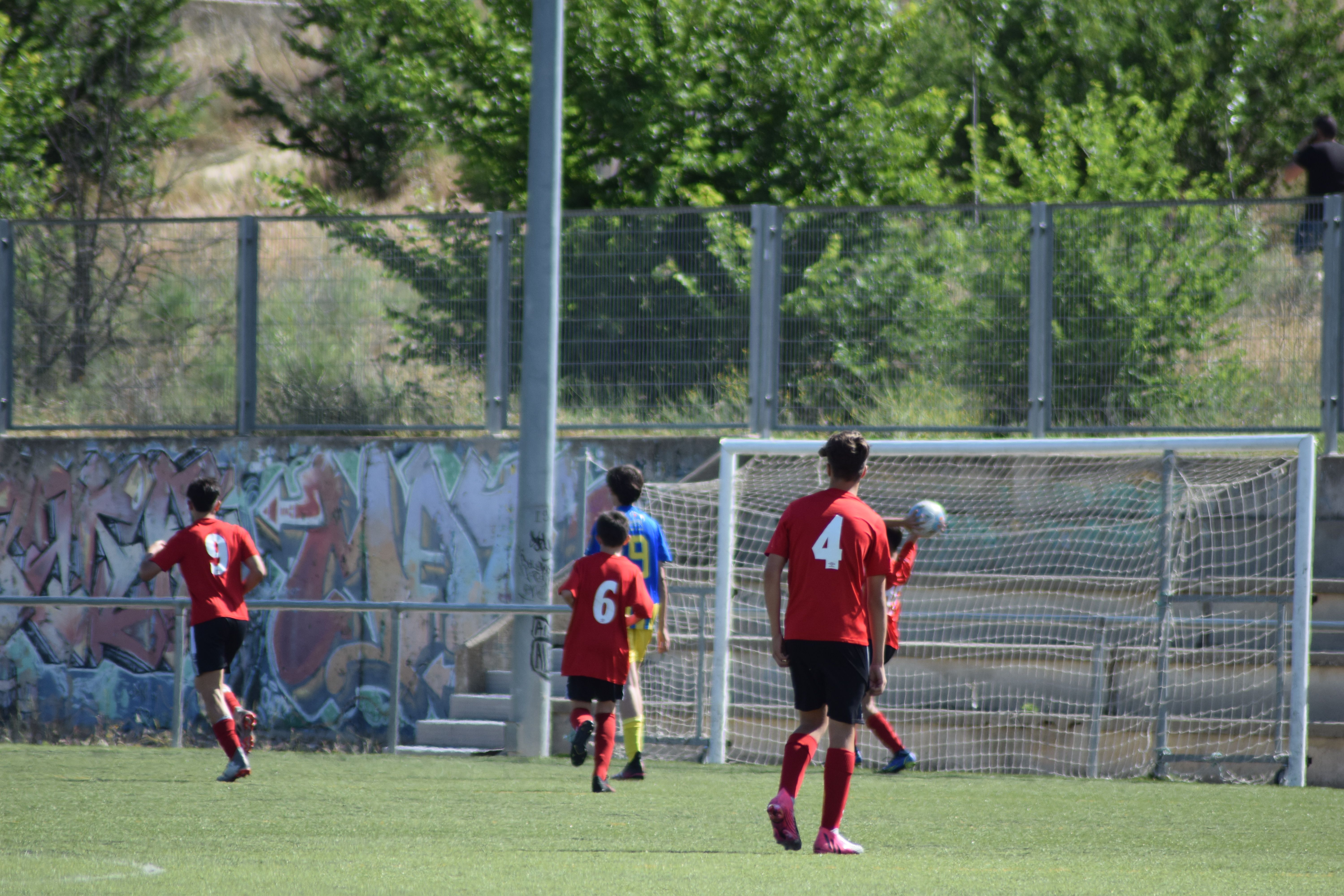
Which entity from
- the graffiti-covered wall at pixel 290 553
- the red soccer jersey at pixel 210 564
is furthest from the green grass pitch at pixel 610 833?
the graffiti-covered wall at pixel 290 553

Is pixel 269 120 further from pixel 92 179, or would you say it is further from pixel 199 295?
pixel 199 295

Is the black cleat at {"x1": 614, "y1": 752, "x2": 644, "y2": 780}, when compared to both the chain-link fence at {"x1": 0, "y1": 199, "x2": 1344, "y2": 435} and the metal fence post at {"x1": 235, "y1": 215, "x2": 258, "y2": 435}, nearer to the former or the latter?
the chain-link fence at {"x1": 0, "y1": 199, "x2": 1344, "y2": 435}

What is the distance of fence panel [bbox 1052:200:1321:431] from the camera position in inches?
490

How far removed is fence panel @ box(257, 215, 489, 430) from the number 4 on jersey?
8047mm

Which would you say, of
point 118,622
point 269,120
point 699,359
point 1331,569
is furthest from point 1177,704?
point 269,120

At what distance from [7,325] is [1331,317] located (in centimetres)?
1152

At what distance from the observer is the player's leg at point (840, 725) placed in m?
6.07

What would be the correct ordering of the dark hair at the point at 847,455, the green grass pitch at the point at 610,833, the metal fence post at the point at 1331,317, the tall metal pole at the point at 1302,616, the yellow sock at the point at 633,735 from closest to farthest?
1. the green grass pitch at the point at 610,833
2. the dark hair at the point at 847,455
3. the yellow sock at the point at 633,735
4. the tall metal pole at the point at 1302,616
5. the metal fence post at the point at 1331,317

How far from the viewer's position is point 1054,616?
39.4 feet

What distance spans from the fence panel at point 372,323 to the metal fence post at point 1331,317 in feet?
22.3

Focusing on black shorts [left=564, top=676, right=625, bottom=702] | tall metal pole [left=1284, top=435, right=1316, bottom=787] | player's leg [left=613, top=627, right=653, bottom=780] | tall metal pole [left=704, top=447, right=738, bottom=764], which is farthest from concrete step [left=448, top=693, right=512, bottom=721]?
tall metal pole [left=1284, top=435, right=1316, bottom=787]

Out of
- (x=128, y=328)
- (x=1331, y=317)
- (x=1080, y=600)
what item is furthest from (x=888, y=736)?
(x=128, y=328)

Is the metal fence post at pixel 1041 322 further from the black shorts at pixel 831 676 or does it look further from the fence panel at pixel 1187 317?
the black shorts at pixel 831 676

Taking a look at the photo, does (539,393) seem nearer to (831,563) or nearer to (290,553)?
(290,553)
